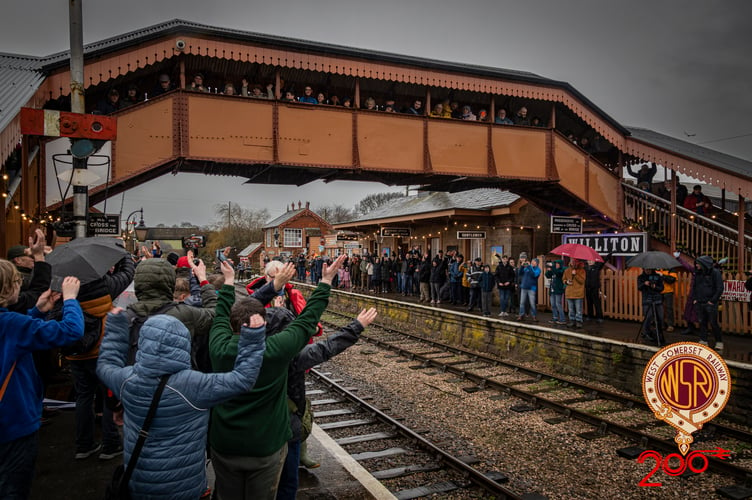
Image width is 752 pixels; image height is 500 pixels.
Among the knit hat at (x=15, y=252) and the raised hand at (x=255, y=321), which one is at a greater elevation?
the knit hat at (x=15, y=252)

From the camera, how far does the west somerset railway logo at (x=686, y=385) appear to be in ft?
13.0

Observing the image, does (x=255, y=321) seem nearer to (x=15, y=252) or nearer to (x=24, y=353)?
(x=24, y=353)

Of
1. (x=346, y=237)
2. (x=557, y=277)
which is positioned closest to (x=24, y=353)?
(x=557, y=277)

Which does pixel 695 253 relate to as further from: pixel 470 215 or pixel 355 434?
pixel 355 434

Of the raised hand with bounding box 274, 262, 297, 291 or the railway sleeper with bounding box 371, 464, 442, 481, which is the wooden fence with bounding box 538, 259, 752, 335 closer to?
the railway sleeper with bounding box 371, 464, 442, 481

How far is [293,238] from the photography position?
54.5 meters

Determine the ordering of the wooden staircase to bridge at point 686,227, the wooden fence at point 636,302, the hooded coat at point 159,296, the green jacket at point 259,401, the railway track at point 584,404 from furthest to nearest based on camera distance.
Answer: the wooden staircase to bridge at point 686,227, the wooden fence at point 636,302, the railway track at point 584,404, the hooded coat at point 159,296, the green jacket at point 259,401

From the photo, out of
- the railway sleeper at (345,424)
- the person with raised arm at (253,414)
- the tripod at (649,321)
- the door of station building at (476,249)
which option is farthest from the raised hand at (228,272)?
the door of station building at (476,249)

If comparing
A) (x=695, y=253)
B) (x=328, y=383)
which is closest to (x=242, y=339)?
(x=328, y=383)

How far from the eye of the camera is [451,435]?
6.90 meters

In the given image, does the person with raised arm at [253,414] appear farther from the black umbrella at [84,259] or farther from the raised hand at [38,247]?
the raised hand at [38,247]

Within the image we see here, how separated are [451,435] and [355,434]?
1.36 meters

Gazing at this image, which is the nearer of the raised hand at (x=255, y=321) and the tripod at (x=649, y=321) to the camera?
the raised hand at (x=255, y=321)

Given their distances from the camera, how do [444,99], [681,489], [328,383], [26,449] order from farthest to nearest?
[444,99] < [328,383] < [681,489] < [26,449]
